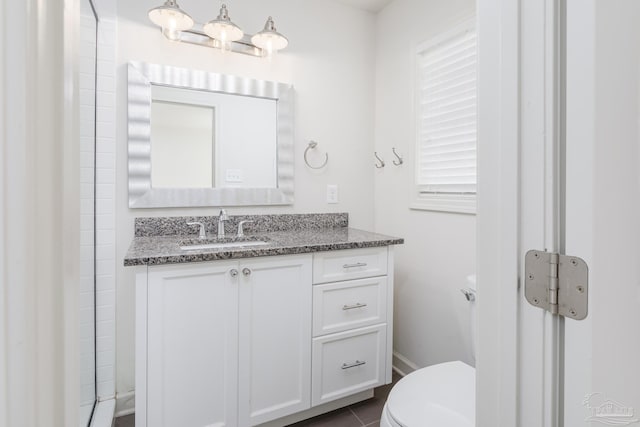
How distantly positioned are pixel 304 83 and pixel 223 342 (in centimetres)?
161

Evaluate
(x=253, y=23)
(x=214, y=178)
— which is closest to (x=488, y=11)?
(x=214, y=178)

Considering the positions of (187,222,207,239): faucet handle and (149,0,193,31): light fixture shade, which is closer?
(149,0,193,31): light fixture shade

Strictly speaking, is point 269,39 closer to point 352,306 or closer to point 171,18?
point 171,18

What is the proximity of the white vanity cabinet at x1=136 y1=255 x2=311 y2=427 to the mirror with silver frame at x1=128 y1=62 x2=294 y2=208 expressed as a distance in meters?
0.64

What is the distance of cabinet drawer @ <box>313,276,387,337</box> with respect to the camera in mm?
1632

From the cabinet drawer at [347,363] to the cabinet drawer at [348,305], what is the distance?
43 mm

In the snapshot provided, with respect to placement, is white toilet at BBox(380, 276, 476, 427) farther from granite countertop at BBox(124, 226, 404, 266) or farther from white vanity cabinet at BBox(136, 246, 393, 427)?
granite countertop at BBox(124, 226, 404, 266)

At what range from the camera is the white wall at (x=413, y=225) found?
1.81 meters

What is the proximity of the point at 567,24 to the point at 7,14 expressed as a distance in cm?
65

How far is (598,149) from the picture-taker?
1.45ft

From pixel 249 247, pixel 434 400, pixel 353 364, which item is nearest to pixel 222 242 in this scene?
pixel 249 247

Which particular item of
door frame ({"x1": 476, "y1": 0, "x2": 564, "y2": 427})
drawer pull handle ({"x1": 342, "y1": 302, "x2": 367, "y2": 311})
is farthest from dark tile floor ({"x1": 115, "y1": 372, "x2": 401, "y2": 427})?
door frame ({"x1": 476, "y1": 0, "x2": 564, "y2": 427})

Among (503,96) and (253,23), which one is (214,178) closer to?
(253,23)
